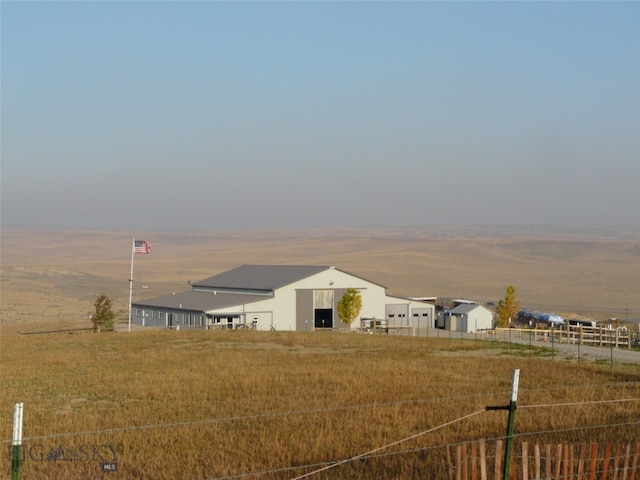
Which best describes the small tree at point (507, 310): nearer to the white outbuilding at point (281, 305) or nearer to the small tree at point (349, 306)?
the white outbuilding at point (281, 305)

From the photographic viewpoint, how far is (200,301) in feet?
234

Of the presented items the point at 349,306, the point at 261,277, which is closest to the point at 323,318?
the point at 349,306

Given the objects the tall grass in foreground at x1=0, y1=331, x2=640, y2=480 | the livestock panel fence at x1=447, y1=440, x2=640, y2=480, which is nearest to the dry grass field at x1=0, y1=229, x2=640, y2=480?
the tall grass in foreground at x1=0, y1=331, x2=640, y2=480

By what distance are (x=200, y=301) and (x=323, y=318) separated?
981 centimetres

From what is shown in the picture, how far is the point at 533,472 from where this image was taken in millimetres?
14930

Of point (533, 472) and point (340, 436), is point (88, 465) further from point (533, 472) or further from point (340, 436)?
point (533, 472)

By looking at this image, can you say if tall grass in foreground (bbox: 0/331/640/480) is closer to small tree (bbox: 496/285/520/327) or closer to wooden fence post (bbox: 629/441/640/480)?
wooden fence post (bbox: 629/441/640/480)

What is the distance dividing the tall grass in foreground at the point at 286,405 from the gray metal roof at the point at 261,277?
23.2m

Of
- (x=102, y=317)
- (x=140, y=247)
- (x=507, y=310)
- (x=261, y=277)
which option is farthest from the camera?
(x=261, y=277)

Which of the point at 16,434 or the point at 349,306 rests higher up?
the point at 349,306

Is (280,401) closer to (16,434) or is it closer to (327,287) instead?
(16,434)

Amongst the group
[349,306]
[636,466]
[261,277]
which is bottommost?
[636,466]

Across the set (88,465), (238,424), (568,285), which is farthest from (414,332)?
(568,285)

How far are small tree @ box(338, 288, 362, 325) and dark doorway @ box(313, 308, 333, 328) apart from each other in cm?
141
